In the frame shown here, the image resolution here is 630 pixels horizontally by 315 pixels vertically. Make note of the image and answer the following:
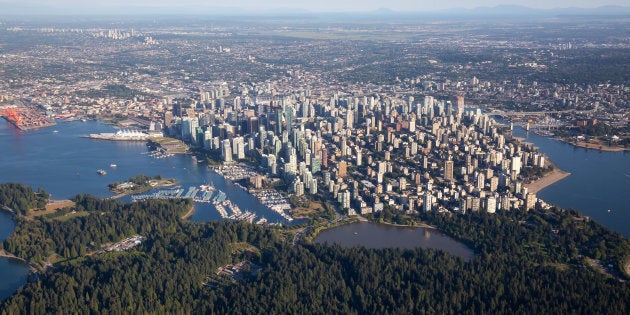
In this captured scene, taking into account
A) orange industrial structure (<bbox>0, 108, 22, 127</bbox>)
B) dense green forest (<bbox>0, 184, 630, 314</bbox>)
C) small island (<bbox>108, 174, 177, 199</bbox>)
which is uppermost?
orange industrial structure (<bbox>0, 108, 22, 127</bbox>)

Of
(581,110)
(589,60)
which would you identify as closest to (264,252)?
(581,110)

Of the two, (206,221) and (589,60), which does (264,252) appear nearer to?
(206,221)

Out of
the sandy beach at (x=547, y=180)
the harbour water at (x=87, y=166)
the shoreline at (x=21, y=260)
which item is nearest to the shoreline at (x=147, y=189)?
the harbour water at (x=87, y=166)

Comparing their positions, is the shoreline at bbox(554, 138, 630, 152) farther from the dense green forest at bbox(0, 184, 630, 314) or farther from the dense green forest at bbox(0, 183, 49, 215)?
the dense green forest at bbox(0, 183, 49, 215)

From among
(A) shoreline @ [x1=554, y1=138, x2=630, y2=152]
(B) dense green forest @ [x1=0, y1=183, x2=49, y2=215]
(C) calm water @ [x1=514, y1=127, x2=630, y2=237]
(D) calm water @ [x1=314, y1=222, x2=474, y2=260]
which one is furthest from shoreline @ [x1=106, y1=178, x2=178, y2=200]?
(A) shoreline @ [x1=554, y1=138, x2=630, y2=152]

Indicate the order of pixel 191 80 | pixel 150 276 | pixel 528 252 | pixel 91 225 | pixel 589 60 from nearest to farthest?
pixel 150 276, pixel 528 252, pixel 91 225, pixel 191 80, pixel 589 60

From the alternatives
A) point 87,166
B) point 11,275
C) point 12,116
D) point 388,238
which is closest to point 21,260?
point 11,275

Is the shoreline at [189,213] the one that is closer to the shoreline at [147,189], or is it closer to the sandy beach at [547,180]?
the shoreline at [147,189]
